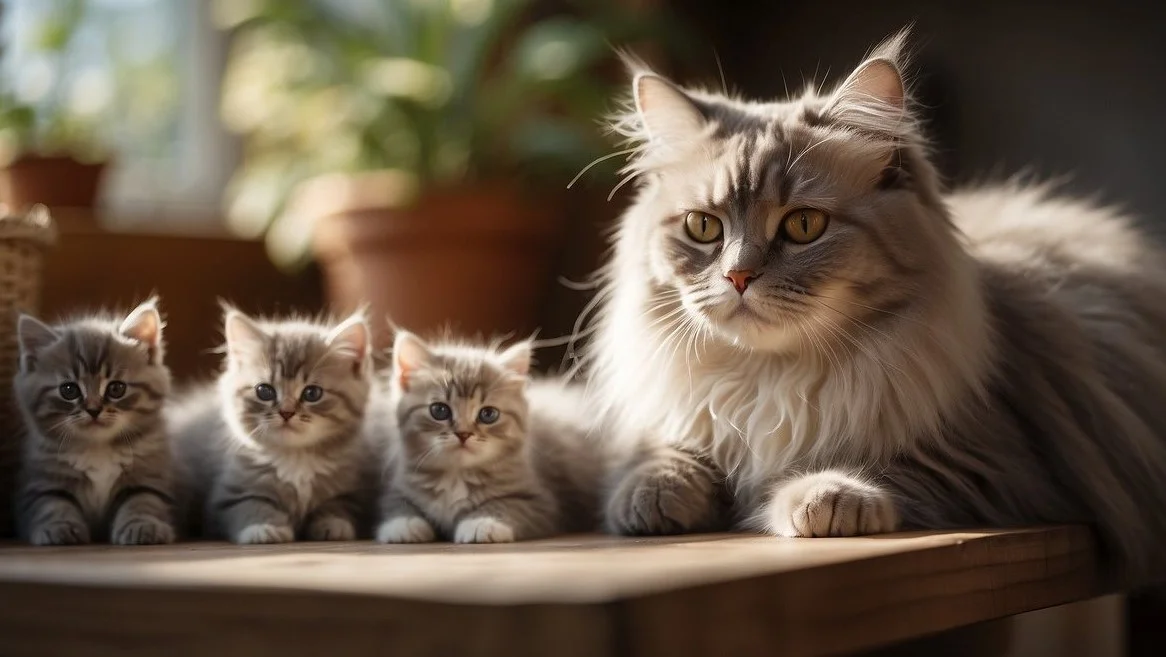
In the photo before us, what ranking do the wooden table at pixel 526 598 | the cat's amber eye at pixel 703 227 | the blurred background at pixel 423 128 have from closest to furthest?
the wooden table at pixel 526 598 → the cat's amber eye at pixel 703 227 → the blurred background at pixel 423 128

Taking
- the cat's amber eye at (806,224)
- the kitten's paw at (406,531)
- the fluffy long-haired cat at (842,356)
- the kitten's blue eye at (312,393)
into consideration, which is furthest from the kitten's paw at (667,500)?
the kitten's blue eye at (312,393)

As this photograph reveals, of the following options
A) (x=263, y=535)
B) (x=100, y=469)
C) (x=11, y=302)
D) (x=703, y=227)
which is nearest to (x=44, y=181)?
(x=11, y=302)

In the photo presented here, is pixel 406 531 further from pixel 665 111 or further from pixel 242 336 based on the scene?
pixel 665 111

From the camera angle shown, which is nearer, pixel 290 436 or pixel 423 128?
pixel 290 436

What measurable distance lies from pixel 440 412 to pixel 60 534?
52 centimetres

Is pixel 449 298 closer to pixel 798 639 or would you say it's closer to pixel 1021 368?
pixel 1021 368

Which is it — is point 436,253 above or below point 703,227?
above

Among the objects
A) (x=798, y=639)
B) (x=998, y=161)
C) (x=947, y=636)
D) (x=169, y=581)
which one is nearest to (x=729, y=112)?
(x=947, y=636)

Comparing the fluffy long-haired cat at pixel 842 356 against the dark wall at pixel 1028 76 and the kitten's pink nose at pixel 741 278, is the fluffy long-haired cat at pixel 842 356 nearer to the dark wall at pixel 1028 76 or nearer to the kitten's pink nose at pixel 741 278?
the kitten's pink nose at pixel 741 278

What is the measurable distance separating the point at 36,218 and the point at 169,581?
97cm

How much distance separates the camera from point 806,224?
1497 mm

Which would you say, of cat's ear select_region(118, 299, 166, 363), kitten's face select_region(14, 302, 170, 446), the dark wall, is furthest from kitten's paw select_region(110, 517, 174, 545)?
the dark wall

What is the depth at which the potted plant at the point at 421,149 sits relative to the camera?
287 cm

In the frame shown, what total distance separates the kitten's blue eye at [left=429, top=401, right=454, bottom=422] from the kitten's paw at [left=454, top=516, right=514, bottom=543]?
0.58 ft
